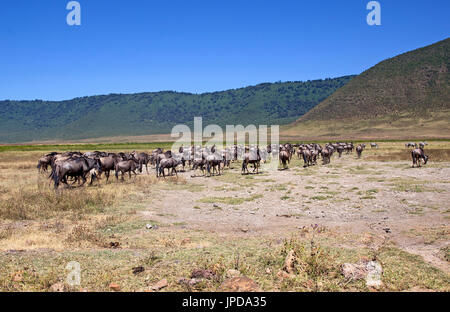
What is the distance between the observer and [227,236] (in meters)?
10.1

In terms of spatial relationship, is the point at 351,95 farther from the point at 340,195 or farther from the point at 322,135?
the point at 340,195

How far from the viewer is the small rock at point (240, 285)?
19.7ft

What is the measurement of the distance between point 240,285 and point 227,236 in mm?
4057

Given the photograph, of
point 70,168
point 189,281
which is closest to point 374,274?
point 189,281

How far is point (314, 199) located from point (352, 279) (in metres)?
9.71

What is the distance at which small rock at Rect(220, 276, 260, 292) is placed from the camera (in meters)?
6.00

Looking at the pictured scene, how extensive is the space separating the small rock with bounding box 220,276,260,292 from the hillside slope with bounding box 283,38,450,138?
96.6 m

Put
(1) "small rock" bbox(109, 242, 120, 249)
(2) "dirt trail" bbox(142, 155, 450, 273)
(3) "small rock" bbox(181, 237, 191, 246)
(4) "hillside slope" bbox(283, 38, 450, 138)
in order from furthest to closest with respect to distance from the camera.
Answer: (4) "hillside slope" bbox(283, 38, 450, 138), (2) "dirt trail" bbox(142, 155, 450, 273), (3) "small rock" bbox(181, 237, 191, 246), (1) "small rock" bbox(109, 242, 120, 249)

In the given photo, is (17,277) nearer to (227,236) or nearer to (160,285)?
(160,285)

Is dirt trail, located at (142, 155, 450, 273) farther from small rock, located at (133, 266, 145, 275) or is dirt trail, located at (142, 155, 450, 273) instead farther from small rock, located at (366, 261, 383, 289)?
small rock, located at (133, 266, 145, 275)

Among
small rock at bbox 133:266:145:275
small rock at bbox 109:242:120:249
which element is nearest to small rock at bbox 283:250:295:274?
small rock at bbox 133:266:145:275
